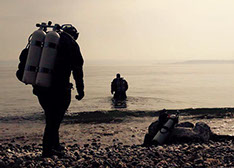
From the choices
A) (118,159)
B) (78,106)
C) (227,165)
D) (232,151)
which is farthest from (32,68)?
(78,106)

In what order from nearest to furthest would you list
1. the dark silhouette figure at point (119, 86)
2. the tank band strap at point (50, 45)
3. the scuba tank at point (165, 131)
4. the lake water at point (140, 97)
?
the tank band strap at point (50, 45)
the scuba tank at point (165, 131)
the lake water at point (140, 97)
the dark silhouette figure at point (119, 86)

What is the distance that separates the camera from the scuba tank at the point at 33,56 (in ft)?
23.0

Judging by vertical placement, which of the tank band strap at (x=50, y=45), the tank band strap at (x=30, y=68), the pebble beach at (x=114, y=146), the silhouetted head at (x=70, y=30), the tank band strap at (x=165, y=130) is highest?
the silhouetted head at (x=70, y=30)

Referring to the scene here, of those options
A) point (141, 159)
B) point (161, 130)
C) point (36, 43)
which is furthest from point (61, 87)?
point (161, 130)

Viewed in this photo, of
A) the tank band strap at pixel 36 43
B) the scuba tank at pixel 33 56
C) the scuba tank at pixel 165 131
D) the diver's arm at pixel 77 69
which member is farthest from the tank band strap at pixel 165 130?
the tank band strap at pixel 36 43

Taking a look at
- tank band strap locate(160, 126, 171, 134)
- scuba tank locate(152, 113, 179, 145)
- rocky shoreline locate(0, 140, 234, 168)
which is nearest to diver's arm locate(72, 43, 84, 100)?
rocky shoreline locate(0, 140, 234, 168)

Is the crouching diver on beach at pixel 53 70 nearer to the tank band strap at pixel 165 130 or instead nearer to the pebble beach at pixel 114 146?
the pebble beach at pixel 114 146

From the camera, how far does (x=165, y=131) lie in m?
10.3

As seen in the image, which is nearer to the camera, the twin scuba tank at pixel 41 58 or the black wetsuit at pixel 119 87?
the twin scuba tank at pixel 41 58

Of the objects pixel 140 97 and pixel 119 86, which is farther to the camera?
pixel 140 97

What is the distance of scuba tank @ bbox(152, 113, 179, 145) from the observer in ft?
33.0

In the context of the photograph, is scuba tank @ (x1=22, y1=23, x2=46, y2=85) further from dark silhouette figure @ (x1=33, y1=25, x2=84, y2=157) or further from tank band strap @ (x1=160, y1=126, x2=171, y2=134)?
tank band strap @ (x1=160, y1=126, x2=171, y2=134)

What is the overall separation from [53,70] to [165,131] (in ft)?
15.6

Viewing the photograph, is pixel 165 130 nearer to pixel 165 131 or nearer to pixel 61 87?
pixel 165 131
